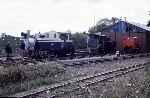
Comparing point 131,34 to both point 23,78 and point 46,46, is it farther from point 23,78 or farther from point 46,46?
point 23,78

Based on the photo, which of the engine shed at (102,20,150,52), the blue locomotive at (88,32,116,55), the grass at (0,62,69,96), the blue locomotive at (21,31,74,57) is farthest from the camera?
the engine shed at (102,20,150,52)

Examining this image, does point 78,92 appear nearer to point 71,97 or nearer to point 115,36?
point 71,97

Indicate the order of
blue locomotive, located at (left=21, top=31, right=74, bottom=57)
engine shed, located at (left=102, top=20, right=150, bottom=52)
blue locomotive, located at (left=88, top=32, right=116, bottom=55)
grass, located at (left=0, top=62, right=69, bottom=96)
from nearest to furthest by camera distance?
grass, located at (left=0, top=62, right=69, bottom=96) < blue locomotive, located at (left=21, top=31, right=74, bottom=57) < blue locomotive, located at (left=88, top=32, right=116, bottom=55) < engine shed, located at (left=102, top=20, right=150, bottom=52)

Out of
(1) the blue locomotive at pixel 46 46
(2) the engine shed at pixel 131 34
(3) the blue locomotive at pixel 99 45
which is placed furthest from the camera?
(2) the engine shed at pixel 131 34

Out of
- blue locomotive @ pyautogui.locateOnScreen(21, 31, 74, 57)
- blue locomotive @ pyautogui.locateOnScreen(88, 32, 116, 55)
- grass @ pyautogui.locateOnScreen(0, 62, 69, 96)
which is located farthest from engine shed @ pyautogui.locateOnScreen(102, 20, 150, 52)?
grass @ pyautogui.locateOnScreen(0, 62, 69, 96)

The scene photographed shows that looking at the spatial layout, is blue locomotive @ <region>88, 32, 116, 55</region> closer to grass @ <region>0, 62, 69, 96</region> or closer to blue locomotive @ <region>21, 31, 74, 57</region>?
blue locomotive @ <region>21, 31, 74, 57</region>

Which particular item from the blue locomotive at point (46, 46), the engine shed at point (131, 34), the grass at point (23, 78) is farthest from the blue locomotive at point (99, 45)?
the grass at point (23, 78)

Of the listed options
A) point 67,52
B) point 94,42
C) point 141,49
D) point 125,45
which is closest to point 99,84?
point 67,52

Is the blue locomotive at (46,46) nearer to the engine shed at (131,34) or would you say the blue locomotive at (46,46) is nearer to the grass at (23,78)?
the grass at (23,78)

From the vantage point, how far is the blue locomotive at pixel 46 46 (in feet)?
91.0

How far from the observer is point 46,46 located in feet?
93.3

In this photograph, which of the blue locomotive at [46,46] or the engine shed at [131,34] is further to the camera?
the engine shed at [131,34]

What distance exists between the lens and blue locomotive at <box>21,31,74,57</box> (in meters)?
27.7

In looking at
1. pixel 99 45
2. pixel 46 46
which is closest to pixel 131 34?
pixel 99 45
